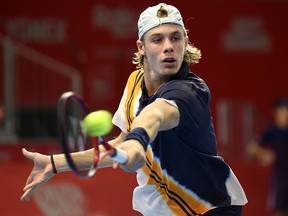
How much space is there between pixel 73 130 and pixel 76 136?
2.3 inches

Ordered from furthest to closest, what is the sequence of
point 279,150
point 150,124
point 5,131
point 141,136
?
point 279,150 → point 5,131 → point 150,124 → point 141,136

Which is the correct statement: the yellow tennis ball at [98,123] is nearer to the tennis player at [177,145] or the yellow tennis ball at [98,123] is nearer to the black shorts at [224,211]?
the tennis player at [177,145]

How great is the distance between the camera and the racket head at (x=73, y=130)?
452 centimetres

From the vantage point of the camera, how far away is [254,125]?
1394 centimetres

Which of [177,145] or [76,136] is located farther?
[177,145]

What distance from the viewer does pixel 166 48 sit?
5398 millimetres

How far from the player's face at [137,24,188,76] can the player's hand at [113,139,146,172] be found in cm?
101

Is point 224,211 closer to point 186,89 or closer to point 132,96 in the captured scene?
point 186,89

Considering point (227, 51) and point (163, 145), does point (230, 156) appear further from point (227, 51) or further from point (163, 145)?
point (163, 145)

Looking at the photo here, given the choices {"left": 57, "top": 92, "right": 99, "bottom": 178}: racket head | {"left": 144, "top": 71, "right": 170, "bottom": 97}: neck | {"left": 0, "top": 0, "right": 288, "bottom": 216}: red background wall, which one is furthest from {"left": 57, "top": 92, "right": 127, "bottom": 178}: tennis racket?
{"left": 0, "top": 0, "right": 288, "bottom": 216}: red background wall

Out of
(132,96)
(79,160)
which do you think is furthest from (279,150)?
(79,160)

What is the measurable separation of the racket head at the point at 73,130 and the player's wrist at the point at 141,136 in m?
0.21

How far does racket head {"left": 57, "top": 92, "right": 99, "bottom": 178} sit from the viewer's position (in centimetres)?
452

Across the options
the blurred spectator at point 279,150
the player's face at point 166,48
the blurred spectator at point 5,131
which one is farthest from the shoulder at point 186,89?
the blurred spectator at point 279,150
